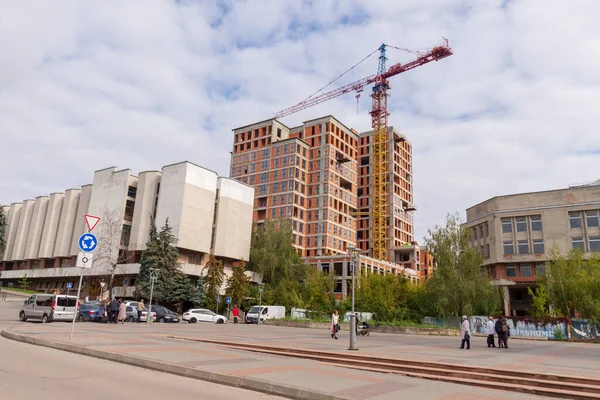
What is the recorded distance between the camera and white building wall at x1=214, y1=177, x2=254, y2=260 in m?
66.9

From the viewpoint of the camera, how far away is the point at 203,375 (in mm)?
10109

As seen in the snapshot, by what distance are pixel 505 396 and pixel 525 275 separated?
57778 millimetres

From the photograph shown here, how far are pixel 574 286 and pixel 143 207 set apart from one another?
5363 cm

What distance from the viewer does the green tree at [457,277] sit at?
43188mm

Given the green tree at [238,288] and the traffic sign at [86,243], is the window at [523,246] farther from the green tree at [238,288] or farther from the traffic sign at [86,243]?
the traffic sign at [86,243]

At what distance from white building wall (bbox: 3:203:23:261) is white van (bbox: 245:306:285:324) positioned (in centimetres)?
5829

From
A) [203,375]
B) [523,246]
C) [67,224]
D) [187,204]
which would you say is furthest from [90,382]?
[67,224]

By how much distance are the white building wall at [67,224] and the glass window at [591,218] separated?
7580 centimetres

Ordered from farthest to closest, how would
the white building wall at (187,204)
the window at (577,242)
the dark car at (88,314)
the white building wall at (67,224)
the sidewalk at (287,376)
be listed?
the white building wall at (67,224), the white building wall at (187,204), the window at (577,242), the dark car at (88,314), the sidewalk at (287,376)

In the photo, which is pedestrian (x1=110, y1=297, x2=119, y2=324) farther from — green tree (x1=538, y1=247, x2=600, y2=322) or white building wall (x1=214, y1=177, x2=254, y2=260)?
green tree (x1=538, y1=247, x2=600, y2=322)

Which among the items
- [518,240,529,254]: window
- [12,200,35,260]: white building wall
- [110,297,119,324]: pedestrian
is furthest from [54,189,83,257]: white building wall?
[518,240,529,254]: window

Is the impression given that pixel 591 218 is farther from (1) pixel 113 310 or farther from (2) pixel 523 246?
(1) pixel 113 310

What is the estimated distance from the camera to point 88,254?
590 inches

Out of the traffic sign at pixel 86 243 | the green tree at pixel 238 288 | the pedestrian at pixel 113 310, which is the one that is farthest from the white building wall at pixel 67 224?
the traffic sign at pixel 86 243
